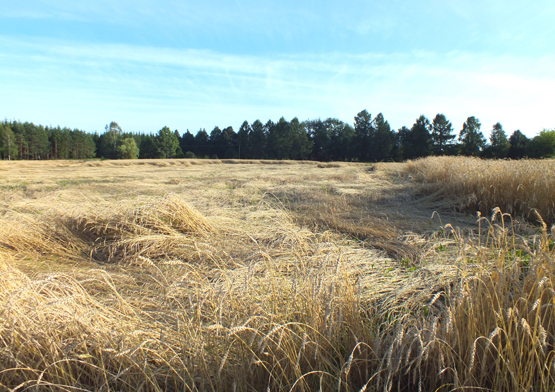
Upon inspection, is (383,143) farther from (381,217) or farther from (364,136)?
(381,217)

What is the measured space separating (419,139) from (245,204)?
46718 mm

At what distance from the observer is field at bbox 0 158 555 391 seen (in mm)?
1329

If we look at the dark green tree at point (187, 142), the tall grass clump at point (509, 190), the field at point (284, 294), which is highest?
the dark green tree at point (187, 142)

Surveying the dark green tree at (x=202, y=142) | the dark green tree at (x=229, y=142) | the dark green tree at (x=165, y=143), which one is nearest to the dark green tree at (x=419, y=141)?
the dark green tree at (x=229, y=142)

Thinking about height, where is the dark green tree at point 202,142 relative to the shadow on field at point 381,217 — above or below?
above

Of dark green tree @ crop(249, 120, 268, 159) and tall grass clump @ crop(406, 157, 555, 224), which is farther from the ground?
dark green tree @ crop(249, 120, 268, 159)

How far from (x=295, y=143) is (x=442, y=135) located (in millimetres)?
22070

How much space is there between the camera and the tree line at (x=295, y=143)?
43.8 metres

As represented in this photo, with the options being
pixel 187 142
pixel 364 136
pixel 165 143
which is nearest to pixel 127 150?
pixel 165 143

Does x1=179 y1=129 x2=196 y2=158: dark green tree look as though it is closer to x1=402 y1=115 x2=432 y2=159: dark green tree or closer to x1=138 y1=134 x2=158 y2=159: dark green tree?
x1=138 y1=134 x2=158 y2=159: dark green tree

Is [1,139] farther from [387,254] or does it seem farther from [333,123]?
[387,254]

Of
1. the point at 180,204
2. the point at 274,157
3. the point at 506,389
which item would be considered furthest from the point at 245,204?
the point at 274,157

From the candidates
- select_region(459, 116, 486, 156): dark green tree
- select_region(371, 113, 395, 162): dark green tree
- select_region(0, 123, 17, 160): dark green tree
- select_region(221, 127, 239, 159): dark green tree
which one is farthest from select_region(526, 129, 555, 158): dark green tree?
select_region(0, 123, 17, 160): dark green tree

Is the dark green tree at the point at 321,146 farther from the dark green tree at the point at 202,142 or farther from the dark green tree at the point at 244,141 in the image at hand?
the dark green tree at the point at 202,142
